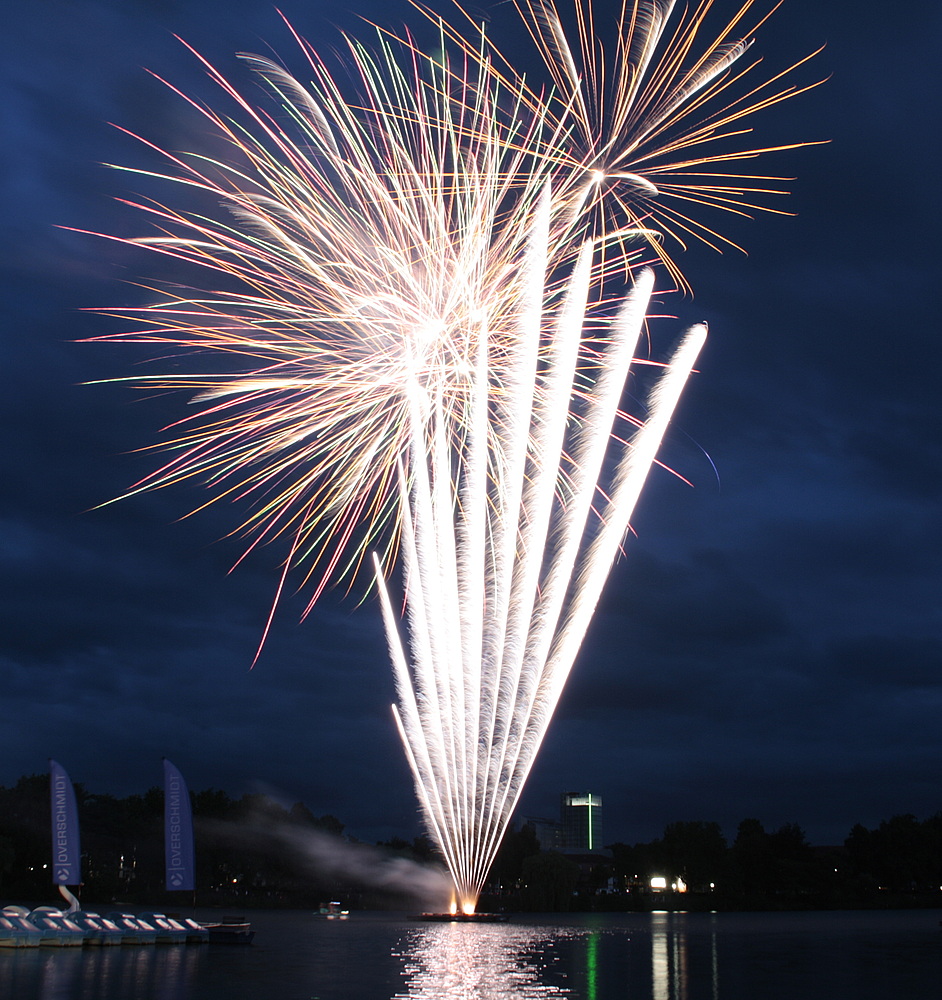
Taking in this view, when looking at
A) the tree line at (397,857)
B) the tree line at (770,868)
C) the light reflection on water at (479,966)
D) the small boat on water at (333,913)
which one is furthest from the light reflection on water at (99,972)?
the tree line at (770,868)

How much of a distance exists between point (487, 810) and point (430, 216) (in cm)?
2226

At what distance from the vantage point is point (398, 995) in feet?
76.7

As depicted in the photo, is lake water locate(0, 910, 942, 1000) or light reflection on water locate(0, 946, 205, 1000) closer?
light reflection on water locate(0, 946, 205, 1000)

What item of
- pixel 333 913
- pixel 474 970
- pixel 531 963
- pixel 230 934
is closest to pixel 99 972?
pixel 474 970

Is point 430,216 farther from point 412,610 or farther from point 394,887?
point 394,887

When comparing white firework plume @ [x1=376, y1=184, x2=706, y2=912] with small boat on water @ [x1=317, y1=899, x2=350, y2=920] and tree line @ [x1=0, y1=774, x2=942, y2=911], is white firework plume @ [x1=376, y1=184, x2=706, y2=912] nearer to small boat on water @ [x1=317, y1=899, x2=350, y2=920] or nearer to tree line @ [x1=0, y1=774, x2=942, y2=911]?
small boat on water @ [x1=317, y1=899, x2=350, y2=920]

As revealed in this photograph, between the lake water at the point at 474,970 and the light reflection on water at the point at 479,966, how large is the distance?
54 millimetres

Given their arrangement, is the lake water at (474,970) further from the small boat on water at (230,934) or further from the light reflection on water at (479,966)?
the small boat on water at (230,934)

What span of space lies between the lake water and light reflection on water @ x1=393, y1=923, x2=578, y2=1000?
0.05m

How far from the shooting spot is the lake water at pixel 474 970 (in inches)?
958

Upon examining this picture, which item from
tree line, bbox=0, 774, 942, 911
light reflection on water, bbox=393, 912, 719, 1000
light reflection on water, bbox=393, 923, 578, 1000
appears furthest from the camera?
tree line, bbox=0, 774, 942, 911

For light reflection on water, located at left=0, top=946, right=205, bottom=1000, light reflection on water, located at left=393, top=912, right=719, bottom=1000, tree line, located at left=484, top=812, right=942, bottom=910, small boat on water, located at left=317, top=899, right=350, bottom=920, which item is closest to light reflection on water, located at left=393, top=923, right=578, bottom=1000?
light reflection on water, located at left=393, top=912, right=719, bottom=1000

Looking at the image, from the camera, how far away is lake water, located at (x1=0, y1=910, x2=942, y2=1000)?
958 inches

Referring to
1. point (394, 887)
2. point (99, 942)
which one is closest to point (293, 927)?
point (99, 942)
